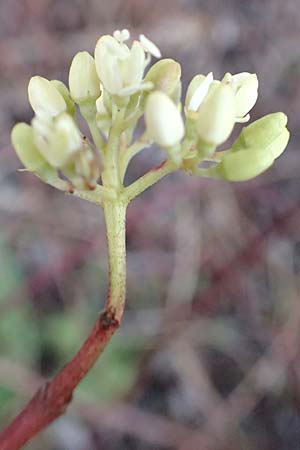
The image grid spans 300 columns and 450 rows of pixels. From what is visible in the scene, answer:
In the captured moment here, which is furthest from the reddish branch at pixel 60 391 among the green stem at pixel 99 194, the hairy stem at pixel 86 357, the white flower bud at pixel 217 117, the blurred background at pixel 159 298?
the blurred background at pixel 159 298

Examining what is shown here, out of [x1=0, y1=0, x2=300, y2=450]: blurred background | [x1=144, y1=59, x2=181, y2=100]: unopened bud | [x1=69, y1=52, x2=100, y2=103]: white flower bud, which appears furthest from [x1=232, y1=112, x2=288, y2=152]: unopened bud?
[x1=0, y1=0, x2=300, y2=450]: blurred background

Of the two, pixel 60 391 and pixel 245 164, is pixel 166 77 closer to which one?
pixel 245 164

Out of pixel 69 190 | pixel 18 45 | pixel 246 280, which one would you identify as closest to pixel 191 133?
pixel 69 190

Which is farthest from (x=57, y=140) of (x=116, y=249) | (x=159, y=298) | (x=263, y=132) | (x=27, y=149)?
(x=159, y=298)

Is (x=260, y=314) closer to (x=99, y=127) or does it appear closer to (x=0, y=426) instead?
(x=0, y=426)

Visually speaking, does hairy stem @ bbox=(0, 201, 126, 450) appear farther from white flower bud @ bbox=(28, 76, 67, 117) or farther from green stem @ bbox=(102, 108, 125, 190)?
white flower bud @ bbox=(28, 76, 67, 117)

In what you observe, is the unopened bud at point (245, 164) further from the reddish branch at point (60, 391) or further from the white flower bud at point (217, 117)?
the reddish branch at point (60, 391)
